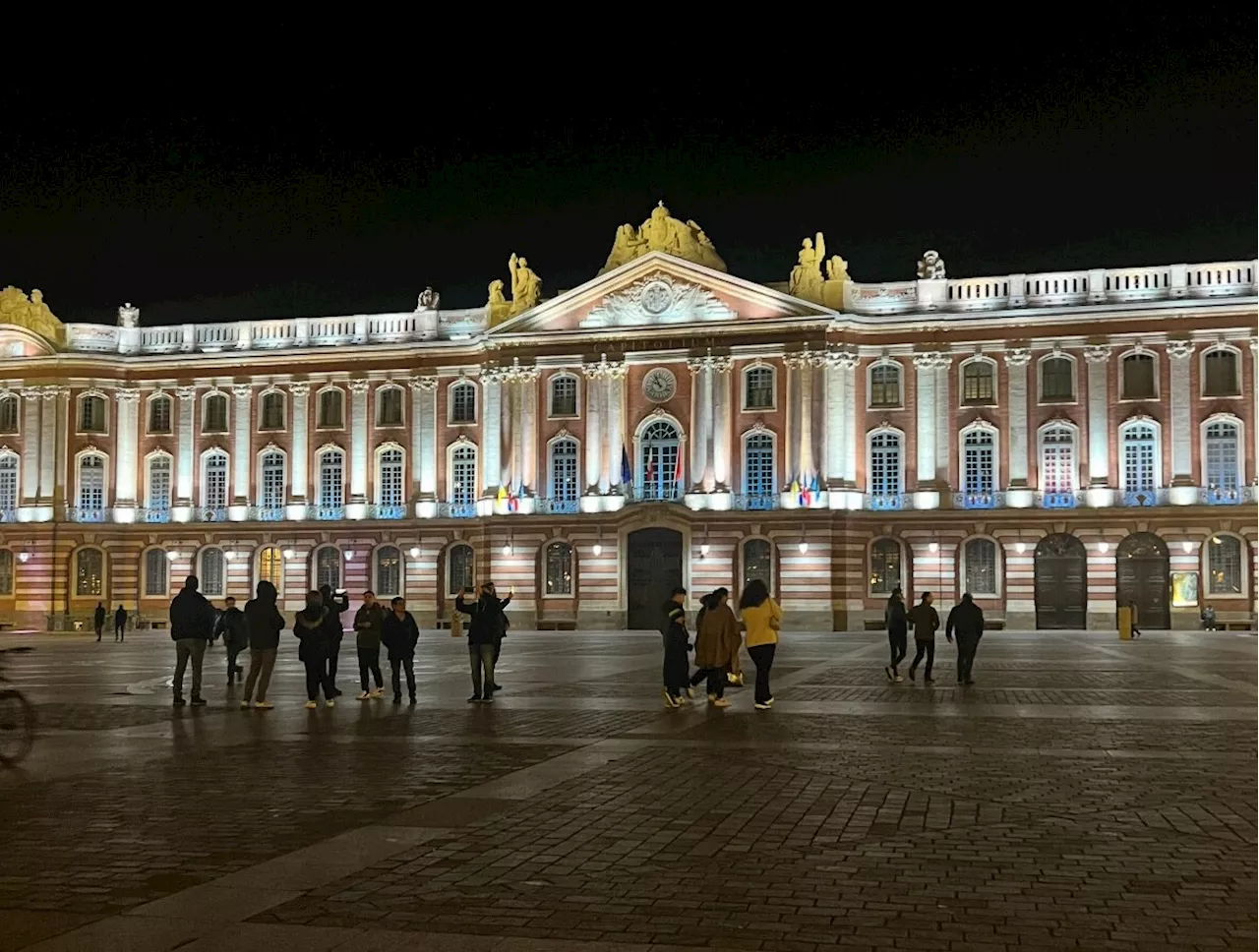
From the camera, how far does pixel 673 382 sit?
192 ft

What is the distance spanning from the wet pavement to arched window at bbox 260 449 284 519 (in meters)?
42.9

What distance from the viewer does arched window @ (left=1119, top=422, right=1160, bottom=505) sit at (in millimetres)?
54719

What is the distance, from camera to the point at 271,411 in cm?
6412

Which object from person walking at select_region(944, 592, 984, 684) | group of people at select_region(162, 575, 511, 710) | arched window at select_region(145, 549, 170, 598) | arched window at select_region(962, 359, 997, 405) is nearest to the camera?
group of people at select_region(162, 575, 511, 710)

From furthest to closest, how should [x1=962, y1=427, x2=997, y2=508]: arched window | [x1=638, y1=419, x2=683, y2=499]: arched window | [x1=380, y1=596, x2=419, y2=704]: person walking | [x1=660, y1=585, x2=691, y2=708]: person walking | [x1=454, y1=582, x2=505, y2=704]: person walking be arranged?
[x1=638, y1=419, x2=683, y2=499]: arched window
[x1=962, y1=427, x2=997, y2=508]: arched window
[x1=380, y1=596, x2=419, y2=704]: person walking
[x1=454, y1=582, x2=505, y2=704]: person walking
[x1=660, y1=585, x2=691, y2=708]: person walking

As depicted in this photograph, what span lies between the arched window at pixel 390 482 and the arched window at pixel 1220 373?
109 ft

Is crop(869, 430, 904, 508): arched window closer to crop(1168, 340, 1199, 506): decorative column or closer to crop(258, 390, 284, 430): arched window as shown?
crop(1168, 340, 1199, 506): decorative column

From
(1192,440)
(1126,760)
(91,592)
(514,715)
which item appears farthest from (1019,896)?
(91,592)

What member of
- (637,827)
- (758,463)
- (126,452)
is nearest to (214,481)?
(126,452)

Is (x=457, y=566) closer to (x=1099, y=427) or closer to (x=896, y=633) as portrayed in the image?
Answer: (x=1099, y=427)

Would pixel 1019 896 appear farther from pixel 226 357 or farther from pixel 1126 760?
pixel 226 357

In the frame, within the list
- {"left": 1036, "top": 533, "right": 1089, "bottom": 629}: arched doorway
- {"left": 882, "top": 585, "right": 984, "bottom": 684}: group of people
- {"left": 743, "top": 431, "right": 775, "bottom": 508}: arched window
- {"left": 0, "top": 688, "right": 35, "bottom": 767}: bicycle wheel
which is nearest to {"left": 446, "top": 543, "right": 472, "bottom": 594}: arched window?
{"left": 743, "top": 431, "right": 775, "bottom": 508}: arched window

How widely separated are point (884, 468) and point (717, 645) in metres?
37.5

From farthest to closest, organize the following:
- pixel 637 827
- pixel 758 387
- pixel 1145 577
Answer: pixel 758 387 → pixel 1145 577 → pixel 637 827
